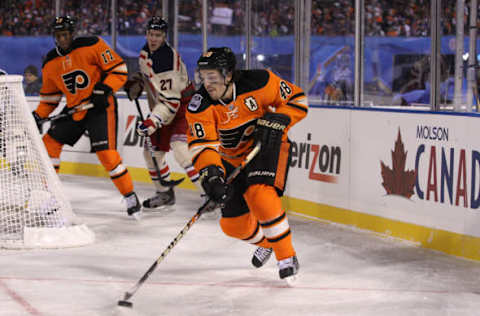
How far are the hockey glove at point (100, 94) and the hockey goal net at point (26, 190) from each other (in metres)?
0.64

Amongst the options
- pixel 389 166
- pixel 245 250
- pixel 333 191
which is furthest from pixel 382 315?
pixel 333 191

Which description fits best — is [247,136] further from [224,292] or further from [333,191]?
[333,191]

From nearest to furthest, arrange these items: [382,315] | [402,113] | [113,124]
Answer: [382,315], [402,113], [113,124]

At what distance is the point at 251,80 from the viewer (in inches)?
126

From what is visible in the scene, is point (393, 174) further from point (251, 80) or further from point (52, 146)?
point (52, 146)

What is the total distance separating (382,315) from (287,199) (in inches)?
104

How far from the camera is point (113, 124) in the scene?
485 cm

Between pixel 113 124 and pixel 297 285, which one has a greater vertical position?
pixel 113 124

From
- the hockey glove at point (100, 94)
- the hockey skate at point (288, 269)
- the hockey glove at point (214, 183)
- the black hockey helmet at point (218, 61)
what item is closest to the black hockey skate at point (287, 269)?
the hockey skate at point (288, 269)

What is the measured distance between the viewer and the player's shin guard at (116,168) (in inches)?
190

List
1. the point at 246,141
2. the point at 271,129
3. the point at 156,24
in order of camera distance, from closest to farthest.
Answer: the point at 271,129 < the point at 246,141 < the point at 156,24

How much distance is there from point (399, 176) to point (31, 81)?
5.11m

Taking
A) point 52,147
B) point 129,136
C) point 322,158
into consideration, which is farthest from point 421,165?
point 129,136

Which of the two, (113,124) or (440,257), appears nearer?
(440,257)
